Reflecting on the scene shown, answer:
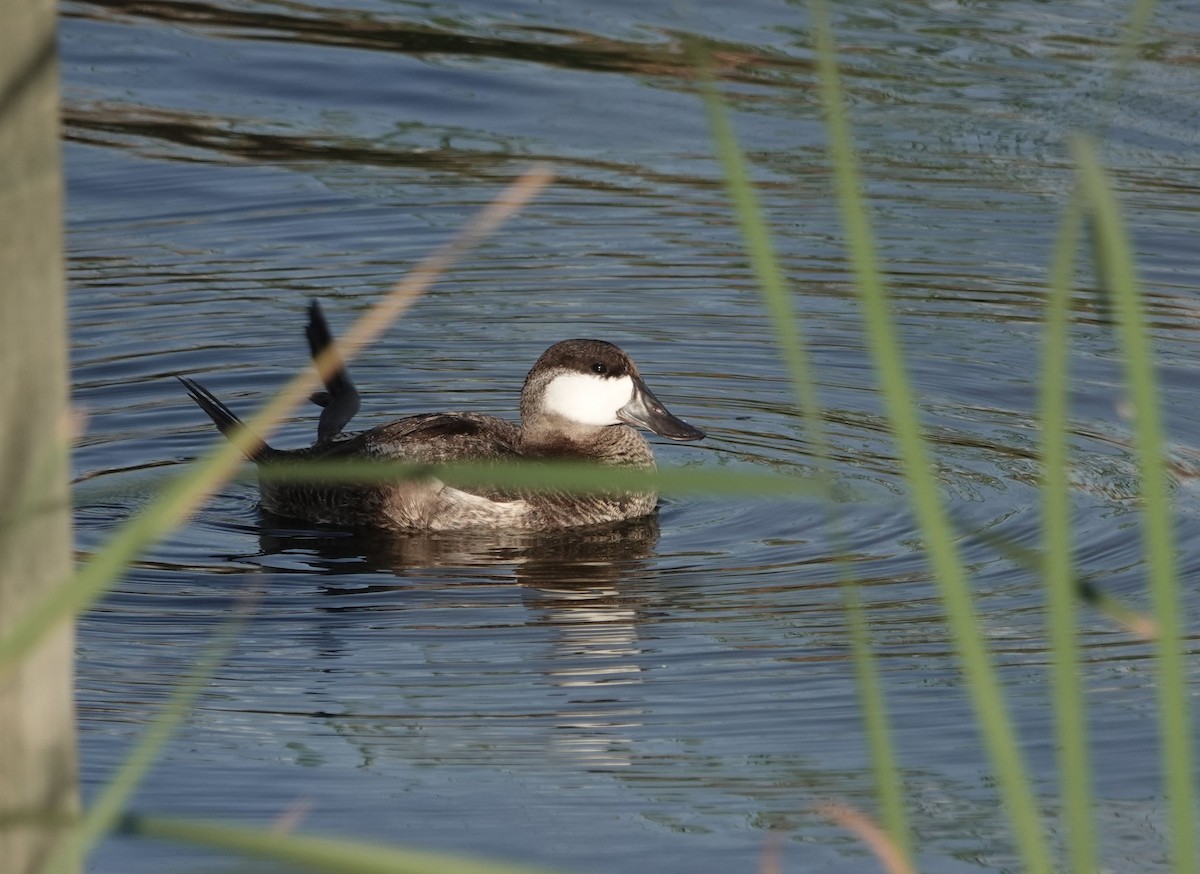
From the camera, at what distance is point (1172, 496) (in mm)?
7082

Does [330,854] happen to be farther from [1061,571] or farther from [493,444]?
[493,444]

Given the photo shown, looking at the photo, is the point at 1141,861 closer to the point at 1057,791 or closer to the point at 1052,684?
the point at 1057,791

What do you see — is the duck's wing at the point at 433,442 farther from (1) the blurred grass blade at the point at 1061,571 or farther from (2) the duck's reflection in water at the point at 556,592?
(1) the blurred grass blade at the point at 1061,571

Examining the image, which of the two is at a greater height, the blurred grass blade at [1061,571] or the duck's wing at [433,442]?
the duck's wing at [433,442]

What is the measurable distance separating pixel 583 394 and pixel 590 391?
0.03 m

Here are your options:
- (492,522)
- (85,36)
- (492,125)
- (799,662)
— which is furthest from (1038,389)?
(85,36)

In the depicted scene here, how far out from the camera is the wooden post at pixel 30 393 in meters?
1.79

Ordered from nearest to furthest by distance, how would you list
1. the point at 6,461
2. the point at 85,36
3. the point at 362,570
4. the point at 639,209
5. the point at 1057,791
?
the point at 6,461 < the point at 1057,791 < the point at 362,570 < the point at 639,209 < the point at 85,36

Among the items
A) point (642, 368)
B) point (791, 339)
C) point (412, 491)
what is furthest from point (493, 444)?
point (791, 339)

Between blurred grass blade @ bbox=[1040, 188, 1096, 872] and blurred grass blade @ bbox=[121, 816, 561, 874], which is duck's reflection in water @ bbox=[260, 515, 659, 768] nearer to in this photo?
blurred grass blade @ bbox=[1040, 188, 1096, 872]

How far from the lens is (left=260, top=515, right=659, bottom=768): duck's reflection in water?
5.19 meters

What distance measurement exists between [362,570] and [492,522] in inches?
28.5

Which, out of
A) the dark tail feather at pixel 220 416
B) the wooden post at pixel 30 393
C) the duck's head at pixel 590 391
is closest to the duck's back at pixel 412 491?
the dark tail feather at pixel 220 416

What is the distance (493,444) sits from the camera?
23.9 feet
